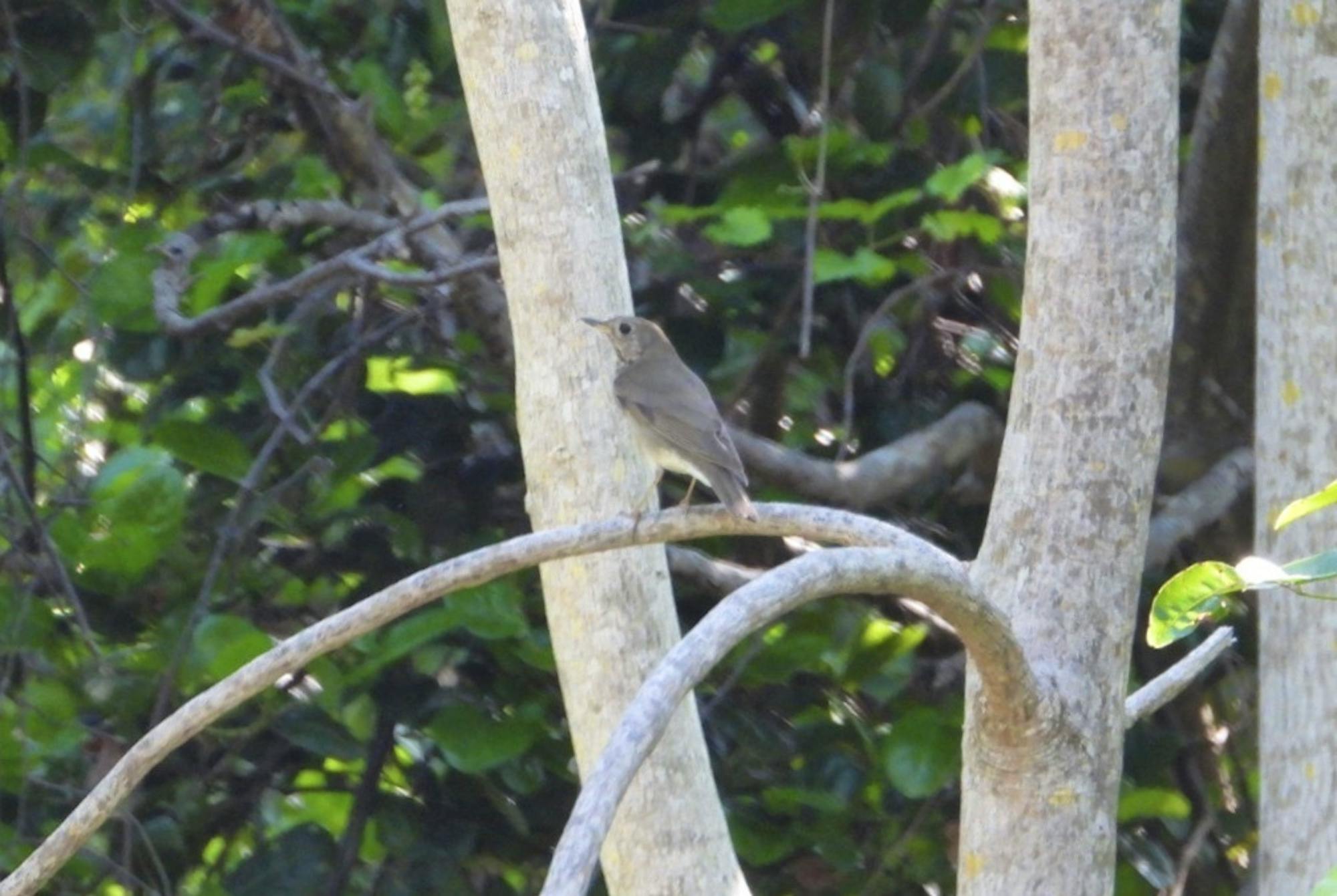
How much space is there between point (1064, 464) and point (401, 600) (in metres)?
0.97

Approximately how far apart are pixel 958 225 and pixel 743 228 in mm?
448

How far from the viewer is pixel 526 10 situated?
3256 millimetres

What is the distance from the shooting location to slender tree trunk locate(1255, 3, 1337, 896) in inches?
138

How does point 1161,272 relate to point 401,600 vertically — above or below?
above

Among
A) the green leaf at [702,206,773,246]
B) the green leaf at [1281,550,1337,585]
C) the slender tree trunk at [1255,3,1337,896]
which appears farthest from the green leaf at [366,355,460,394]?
the green leaf at [1281,550,1337,585]

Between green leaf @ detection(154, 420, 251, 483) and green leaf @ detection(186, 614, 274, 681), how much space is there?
34cm

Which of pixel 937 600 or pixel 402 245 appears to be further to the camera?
pixel 402 245

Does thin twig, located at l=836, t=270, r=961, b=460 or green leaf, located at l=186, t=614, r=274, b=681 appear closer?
green leaf, located at l=186, t=614, r=274, b=681

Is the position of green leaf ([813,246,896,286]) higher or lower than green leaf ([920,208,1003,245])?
lower

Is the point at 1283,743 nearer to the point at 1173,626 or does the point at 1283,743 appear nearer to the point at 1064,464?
the point at 1064,464

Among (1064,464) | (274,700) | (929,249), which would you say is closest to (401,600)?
(1064,464)

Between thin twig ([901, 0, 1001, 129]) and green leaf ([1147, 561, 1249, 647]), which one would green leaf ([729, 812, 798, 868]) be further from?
green leaf ([1147, 561, 1249, 647])

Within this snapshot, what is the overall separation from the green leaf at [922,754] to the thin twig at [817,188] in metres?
0.83

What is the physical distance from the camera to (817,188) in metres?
4.13
